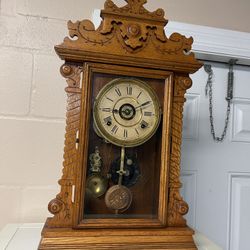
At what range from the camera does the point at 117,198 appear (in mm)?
680

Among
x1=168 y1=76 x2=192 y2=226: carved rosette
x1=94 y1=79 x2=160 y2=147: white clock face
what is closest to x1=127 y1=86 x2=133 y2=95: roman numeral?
x1=94 y1=79 x2=160 y2=147: white clock face

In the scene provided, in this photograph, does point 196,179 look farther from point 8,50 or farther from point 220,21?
point 8,50

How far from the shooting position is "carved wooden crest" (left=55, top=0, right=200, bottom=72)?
655mm

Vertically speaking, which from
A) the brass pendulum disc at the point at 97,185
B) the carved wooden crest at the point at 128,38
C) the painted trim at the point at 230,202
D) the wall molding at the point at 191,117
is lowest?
the painted trim at the point at 230,202

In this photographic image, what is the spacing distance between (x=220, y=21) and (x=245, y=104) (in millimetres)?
363

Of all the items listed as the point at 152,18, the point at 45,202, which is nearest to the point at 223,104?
the point at 152,18

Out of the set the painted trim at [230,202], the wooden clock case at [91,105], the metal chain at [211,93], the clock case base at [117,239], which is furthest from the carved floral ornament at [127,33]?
the painted trim at [230,202]

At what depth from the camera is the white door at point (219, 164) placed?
1.16 m

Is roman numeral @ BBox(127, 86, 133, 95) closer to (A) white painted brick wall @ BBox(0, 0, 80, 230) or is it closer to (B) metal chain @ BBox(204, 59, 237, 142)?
(A) white painted brick wall @ BBox(0, 0, 80, 230)

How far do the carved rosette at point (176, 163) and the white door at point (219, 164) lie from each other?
46cm

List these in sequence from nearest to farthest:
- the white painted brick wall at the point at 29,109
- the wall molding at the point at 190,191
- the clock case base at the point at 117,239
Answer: the clock case base at the point at 117,239 → the white painted brick wall at the point at 29,109 → the wall molding at the point at 190,191

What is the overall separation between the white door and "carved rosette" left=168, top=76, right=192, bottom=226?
46 centimetres

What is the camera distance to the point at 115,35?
68 centimetres

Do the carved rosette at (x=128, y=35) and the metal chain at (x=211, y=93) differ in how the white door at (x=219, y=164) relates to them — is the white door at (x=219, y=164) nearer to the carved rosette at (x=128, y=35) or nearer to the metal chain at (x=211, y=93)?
the metal chain at (x=211, y=93)
